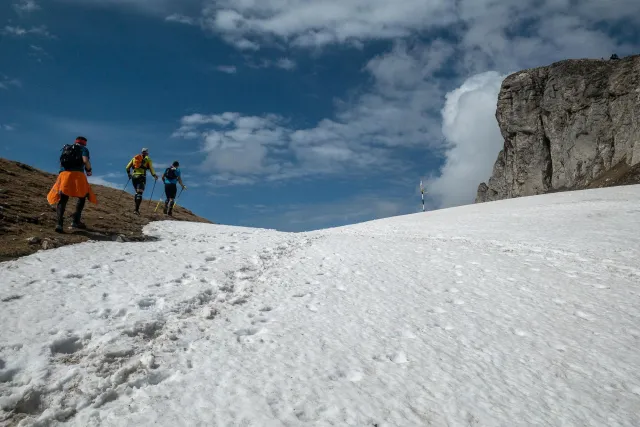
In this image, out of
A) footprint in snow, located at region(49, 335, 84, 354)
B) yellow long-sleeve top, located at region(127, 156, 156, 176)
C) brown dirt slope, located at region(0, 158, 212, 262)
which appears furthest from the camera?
yellow long-sleeve top, located at region(127, 156, 156, 176)

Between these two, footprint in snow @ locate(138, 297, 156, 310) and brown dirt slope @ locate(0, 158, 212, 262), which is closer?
footprint in snow @ locate(138, 297, 156, 310)

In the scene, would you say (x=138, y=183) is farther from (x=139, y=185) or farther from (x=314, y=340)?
(x=314, y=340)

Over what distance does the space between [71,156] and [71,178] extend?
57cm

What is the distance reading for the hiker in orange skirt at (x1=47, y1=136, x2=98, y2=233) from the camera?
9789 mm

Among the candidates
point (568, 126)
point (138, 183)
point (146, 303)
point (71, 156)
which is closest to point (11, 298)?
point (146, 303)

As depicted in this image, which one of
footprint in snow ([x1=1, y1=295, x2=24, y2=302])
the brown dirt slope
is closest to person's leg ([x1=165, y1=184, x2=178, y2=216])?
the brown dirt slope

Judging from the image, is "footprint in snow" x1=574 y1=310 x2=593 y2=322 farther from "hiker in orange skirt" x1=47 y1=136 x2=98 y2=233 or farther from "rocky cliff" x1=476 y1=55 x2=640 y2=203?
"rocky cliff" x1=476 y1=55 x2=640 y2=203

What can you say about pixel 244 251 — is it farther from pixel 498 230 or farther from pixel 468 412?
pixel 498 230

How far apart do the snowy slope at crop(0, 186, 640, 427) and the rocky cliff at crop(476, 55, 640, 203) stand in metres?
55.4

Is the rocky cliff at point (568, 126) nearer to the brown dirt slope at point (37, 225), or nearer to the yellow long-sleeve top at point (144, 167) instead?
the yellow long-sleeve top at point (144, 167)

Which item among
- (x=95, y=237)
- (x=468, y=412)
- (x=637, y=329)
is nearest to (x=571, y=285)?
(x=637, y=329)

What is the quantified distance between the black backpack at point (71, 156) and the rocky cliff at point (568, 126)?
59.1 metres

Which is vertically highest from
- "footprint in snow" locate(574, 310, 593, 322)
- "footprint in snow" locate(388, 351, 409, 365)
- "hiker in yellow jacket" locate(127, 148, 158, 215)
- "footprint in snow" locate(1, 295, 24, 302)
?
"hiker in yellow jacket" locate(127, 148, 158, 215)

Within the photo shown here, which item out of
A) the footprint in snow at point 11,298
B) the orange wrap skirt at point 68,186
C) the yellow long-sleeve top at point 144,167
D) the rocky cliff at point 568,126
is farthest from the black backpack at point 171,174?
the rocky cliff at point 568,126
